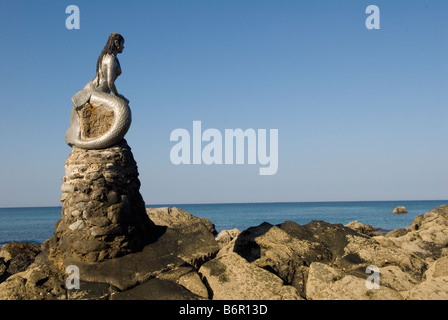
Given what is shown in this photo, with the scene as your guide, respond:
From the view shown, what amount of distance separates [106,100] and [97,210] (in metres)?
2.23

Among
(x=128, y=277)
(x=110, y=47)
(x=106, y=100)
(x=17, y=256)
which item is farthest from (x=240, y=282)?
(x=17, y=256)

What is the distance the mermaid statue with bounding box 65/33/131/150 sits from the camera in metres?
8.16

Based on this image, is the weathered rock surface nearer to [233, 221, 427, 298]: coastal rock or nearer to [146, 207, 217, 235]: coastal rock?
[233, 221, 427, 298]: coastal rock

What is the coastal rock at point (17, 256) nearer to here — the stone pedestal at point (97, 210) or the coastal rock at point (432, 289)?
the stone pedestal at point (97, 210)

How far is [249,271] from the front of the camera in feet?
25.3

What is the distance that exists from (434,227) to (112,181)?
1413cm

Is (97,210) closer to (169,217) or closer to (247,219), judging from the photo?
(169,217)

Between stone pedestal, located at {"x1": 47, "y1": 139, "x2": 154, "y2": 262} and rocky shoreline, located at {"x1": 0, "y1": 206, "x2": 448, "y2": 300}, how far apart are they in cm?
23

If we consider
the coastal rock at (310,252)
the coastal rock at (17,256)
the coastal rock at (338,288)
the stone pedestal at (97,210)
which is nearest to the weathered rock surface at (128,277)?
the stone pedestal at (97,210)

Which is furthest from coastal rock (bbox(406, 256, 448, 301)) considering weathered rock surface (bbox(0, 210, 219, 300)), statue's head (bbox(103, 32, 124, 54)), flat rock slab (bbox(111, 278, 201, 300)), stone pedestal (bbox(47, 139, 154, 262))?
statue's head (bbox(103, 32, 124, 54))

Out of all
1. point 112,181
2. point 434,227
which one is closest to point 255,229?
point 112,181

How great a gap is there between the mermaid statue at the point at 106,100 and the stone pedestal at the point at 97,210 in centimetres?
20

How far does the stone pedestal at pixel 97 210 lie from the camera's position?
7582mm

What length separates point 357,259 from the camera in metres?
9.48
